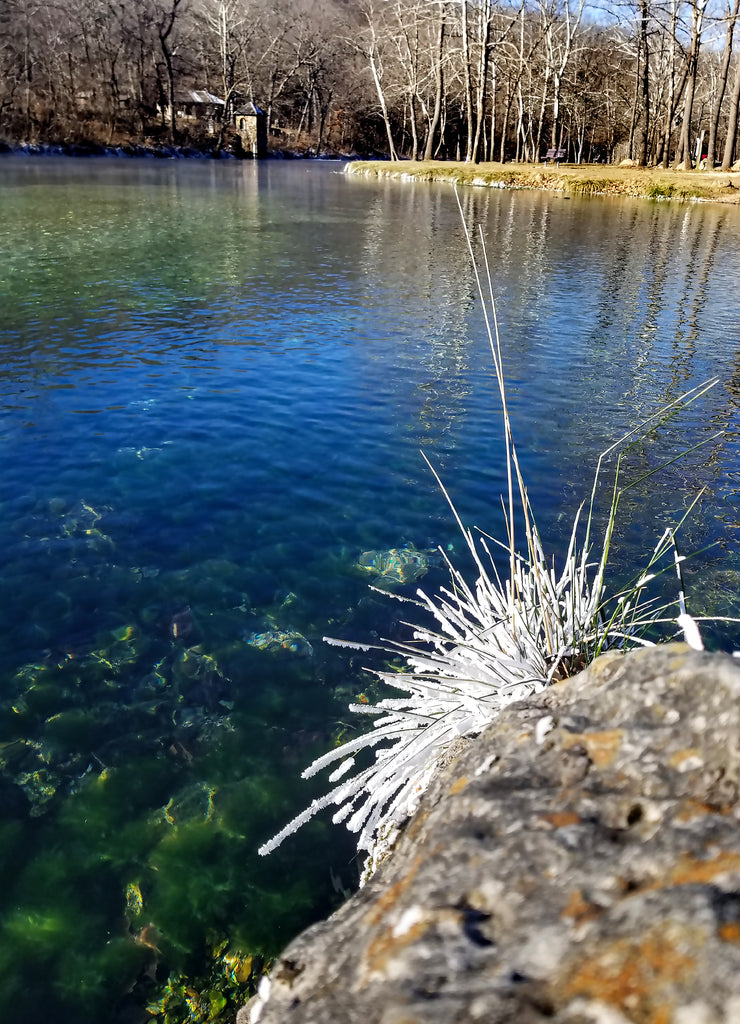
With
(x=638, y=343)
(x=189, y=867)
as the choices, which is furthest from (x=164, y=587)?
(x=638, y=343)

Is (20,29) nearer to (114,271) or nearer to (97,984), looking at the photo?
(114,271)

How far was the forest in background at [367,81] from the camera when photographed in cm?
5541

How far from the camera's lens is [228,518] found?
6.66m

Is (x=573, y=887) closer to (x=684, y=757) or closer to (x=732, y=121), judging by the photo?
(x=684, y=757)

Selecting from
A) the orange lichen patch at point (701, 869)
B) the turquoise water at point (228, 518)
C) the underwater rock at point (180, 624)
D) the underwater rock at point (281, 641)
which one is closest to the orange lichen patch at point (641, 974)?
the orange lichen patch at point (701, 869)

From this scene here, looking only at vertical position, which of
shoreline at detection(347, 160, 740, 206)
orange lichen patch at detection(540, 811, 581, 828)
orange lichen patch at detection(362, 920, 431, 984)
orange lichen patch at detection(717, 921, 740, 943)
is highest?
shoreline at detection(347, 160, 740, 206)

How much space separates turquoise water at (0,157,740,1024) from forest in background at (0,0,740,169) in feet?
128

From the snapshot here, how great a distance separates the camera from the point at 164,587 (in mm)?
5586

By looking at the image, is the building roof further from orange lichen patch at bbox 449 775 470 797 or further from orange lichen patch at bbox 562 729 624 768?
orange lichen patch at bbox 562 729 624 768

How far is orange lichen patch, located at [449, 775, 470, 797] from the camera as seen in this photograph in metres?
1.94

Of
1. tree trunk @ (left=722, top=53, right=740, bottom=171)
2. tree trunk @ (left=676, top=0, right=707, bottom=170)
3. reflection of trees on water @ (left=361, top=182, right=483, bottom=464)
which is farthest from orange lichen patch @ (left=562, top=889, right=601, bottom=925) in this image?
tree trunk @ (left=676, top=0, right=707, bottom=170)

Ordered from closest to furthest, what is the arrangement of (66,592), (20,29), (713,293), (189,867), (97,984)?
(97,984), (189,867), (66,592), (713,293), (20,29)

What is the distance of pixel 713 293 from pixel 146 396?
516 inches

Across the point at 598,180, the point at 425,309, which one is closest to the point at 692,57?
the point at 598,180
